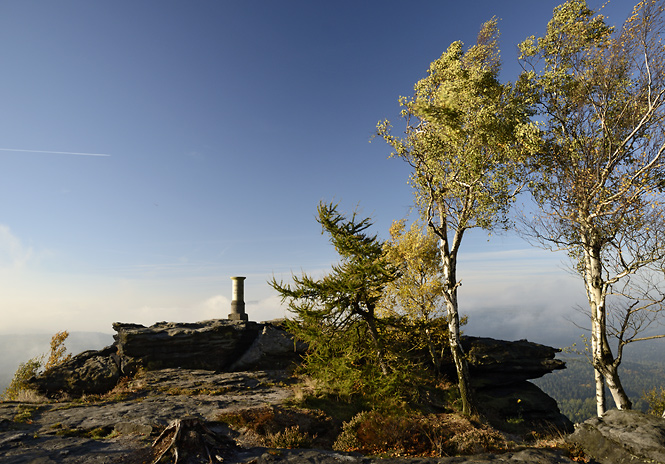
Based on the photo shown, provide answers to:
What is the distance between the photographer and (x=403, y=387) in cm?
1580

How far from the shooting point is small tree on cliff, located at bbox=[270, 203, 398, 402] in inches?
631

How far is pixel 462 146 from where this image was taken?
17531mm

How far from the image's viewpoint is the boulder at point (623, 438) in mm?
8117

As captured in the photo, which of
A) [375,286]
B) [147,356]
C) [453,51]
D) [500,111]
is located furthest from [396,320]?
[147,356]

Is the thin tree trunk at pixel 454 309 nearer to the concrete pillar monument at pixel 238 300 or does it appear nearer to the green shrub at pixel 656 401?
the green shrub at pixel 656 401

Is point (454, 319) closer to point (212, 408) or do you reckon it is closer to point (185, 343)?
point (212, 408)

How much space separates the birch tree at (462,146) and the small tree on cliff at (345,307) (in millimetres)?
3834

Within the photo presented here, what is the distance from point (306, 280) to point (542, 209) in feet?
40.6

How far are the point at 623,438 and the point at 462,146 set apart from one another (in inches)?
521

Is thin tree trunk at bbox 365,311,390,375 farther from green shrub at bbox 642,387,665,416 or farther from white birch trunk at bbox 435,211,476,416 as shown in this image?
green shrub at bbox 642,387,665,416

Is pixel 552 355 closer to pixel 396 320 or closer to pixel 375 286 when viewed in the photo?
pixel 396 320

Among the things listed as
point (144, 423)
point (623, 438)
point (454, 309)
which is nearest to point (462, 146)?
point (454, 309)

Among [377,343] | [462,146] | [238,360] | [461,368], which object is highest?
[462,146]

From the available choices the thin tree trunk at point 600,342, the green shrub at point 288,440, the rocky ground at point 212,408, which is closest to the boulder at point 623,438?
the rocky ground at point 212,408
